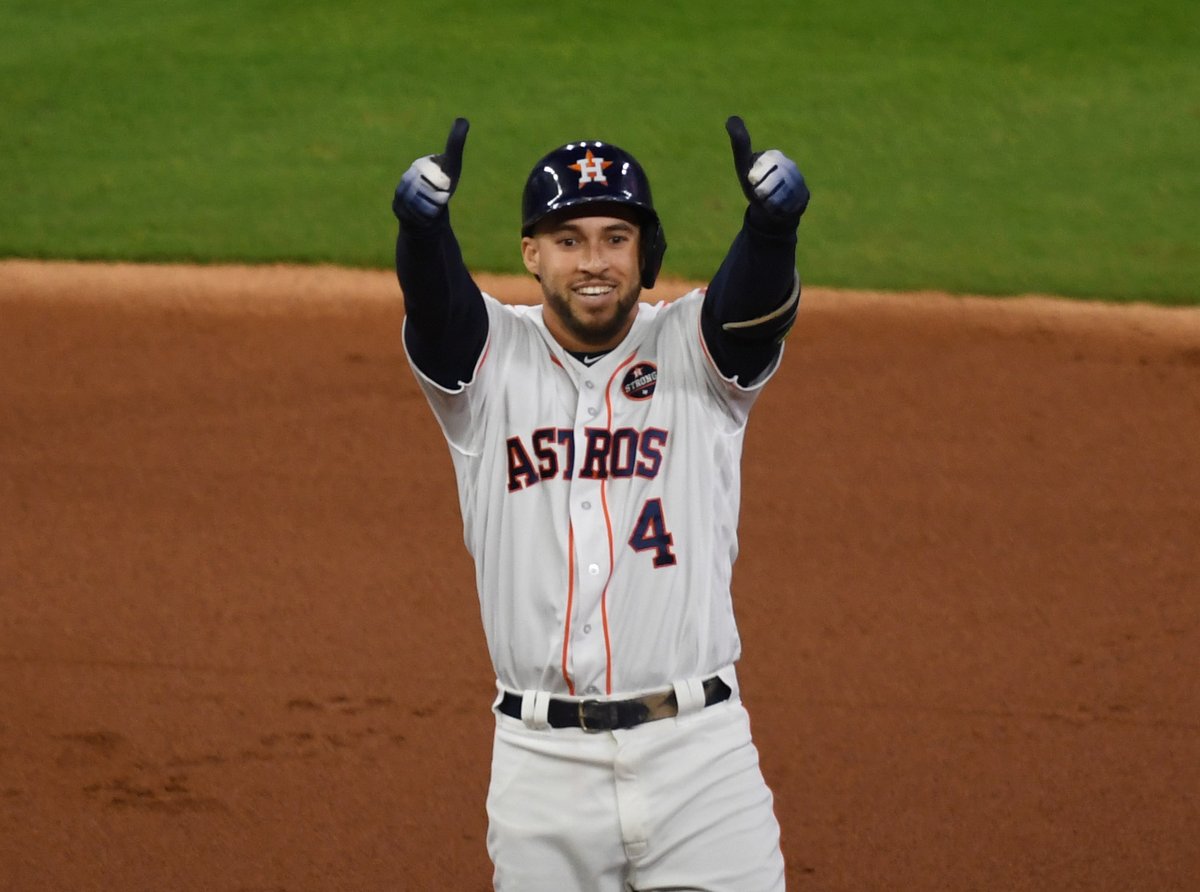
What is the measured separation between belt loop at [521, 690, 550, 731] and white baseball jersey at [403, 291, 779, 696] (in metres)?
0.02

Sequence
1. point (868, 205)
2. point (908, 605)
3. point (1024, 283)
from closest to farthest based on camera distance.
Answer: point (908, 605) < point (1024, 283) < point (868, 205)

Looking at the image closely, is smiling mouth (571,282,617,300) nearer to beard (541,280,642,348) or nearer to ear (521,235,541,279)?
beard (541,280,642,348)

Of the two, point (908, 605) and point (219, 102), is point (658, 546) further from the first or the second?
point (219, 102)

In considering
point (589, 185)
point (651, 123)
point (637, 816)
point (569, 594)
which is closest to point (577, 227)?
point (589, 185)

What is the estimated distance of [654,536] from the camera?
320cm

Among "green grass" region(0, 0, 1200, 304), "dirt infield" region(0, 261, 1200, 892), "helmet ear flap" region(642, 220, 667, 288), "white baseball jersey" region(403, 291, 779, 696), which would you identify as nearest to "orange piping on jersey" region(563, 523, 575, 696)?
"white baseball jersey" region(403, 291, 779, 696)

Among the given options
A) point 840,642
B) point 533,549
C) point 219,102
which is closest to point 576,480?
point 533,549

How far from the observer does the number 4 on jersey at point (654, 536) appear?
10.5 feet

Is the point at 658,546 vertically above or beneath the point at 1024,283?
beneath

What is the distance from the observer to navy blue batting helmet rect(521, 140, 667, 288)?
10.4 ft

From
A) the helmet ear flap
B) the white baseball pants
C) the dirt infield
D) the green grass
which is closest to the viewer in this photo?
the white baseball pants

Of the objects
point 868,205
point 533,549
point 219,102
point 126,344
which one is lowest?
→ point 533,549

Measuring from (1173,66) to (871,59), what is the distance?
2.03 metres

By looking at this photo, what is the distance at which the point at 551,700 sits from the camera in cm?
319
